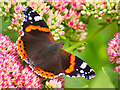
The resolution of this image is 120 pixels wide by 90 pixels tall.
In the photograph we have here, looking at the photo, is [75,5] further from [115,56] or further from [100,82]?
[100,82]

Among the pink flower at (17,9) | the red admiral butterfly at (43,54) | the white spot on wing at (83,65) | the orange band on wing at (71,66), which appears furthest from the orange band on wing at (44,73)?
the pink flower at (17,9)

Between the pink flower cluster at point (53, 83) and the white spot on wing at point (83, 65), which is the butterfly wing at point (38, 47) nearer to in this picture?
the pink flower cluster at point (53, 83)

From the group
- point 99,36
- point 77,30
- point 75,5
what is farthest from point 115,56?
point 99,36

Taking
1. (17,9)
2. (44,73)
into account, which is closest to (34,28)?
(17,9)

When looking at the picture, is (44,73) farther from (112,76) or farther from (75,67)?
(112,76)

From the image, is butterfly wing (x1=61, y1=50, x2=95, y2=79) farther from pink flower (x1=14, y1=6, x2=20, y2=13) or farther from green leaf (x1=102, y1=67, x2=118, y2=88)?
pink flower (x1=14, y1=6, x2=20, y2=13)

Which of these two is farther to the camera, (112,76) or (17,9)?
(17,9)
